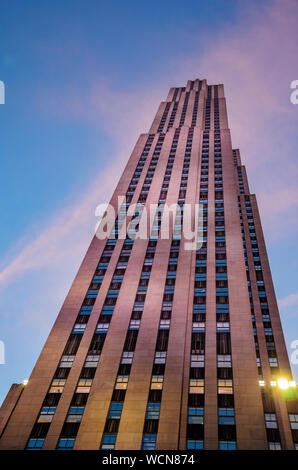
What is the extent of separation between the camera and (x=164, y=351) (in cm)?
5103

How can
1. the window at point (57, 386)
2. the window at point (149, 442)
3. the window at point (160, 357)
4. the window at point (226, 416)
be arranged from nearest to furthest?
the window at point (149, 442)
the window at point (226, 416)
the window at point (57, 386)
the window at point (160, 357)

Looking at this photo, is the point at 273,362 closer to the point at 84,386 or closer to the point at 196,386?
the point at 196,386

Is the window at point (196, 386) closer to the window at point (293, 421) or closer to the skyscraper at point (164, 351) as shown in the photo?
the skyscraper at point (164, 351)

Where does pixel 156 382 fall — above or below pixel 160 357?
below

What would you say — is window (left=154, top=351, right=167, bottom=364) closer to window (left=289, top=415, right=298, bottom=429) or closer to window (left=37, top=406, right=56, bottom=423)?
window (left=37, top=406, right=56, bottom=423)

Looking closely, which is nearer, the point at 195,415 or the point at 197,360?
the point at 195,415

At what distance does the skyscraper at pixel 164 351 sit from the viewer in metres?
42.7

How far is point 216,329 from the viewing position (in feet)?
Answer: 178

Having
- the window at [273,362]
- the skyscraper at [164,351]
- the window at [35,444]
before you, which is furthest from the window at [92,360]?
the window at [273,362]

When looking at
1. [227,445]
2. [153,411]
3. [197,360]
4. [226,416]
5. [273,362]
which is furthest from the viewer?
[273,362]

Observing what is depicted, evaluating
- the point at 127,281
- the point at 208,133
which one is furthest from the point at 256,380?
the point at 208,133

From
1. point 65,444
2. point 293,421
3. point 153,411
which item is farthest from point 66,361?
point 293,421

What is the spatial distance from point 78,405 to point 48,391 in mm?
4815
